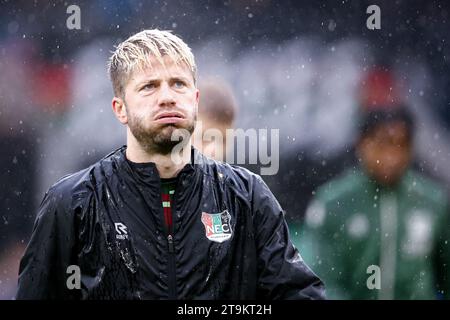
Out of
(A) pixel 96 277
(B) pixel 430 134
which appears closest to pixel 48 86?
(B) pixel 430 134

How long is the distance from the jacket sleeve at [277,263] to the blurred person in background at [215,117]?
2.65m

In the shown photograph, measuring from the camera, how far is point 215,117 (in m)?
6.54

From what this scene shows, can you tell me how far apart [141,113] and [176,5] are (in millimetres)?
4250

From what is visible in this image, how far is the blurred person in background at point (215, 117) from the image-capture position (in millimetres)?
6074

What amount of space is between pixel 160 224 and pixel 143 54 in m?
0.76

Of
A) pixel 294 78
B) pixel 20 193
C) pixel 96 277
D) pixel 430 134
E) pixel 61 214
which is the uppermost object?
pixel 294 78

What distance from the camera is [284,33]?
7223 millimetres

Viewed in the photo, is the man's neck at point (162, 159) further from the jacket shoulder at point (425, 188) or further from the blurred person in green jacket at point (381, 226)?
the jacket shoulder at point (425, 188)

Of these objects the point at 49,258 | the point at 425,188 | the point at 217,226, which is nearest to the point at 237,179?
the point at 217,226

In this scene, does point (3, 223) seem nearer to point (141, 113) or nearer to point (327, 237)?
point (327, 237)

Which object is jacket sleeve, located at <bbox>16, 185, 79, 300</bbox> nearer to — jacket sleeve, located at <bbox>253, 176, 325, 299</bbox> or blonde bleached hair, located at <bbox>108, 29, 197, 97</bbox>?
blonde bleached hair, located at <bbox>108, 29, 197, 97</bbox>

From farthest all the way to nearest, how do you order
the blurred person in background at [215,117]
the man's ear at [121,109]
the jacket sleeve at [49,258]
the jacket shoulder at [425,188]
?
the jacket shoulder at [425,188], the blurred person in background at [215,117], the man's ear at [121,109], the jacket sleeve at [49,258]

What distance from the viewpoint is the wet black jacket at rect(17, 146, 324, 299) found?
2959mm

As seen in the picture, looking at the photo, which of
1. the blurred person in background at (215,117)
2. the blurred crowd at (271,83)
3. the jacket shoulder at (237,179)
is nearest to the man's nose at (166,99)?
the jacket shoulder at (237,179)
